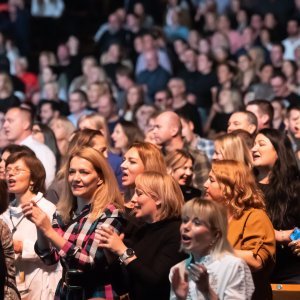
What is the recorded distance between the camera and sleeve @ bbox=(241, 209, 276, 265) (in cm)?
757

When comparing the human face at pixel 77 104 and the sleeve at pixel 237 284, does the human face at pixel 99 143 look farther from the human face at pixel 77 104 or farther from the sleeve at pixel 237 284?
the human face at pixel 77 104

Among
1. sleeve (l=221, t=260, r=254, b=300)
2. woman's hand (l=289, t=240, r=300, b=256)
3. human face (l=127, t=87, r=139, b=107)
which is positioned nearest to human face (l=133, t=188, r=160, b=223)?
sleeve (l=221, t=260, r=254, b=300)

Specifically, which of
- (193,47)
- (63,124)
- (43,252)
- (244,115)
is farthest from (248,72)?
(43,252)

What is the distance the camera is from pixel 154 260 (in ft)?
24.6

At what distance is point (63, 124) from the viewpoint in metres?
12.8

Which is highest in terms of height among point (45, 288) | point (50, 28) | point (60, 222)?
point (50, 28)

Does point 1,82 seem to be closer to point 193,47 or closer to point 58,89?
point 58,89

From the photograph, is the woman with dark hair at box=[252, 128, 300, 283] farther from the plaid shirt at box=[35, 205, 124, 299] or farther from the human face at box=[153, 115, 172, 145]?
the human face at box=[153, 115, 172, 145]

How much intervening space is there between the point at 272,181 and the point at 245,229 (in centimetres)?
123

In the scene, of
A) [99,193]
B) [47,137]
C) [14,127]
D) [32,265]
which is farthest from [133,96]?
[99,193]

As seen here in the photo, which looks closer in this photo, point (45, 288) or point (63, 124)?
point (45, 288)

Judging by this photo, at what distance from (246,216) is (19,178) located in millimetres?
1901

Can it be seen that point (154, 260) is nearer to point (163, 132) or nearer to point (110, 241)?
point (110, 241)

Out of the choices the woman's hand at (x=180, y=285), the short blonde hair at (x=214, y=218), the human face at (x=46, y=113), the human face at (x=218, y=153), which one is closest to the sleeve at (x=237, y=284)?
the short blonde hair at (x=214, y=218)
